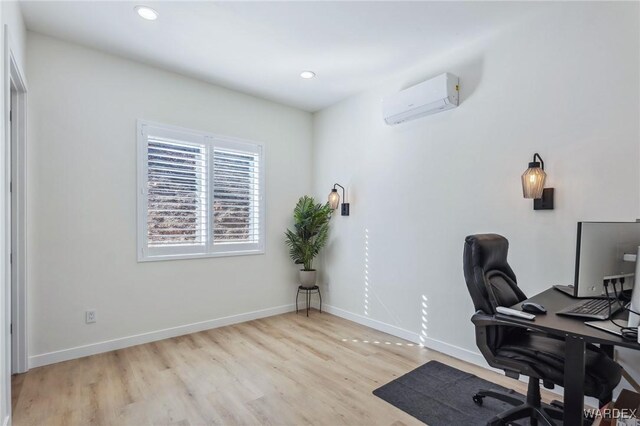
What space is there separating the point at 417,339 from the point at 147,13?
12.4ft

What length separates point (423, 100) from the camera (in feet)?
10.5

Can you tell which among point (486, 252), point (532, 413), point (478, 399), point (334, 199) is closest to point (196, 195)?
point (334, 199)

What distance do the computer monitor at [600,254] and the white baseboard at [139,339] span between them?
137 inches

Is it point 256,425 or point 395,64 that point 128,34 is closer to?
point 395,64

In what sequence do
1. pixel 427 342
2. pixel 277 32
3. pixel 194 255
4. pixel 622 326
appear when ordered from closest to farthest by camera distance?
pixel 622 326 < pixel 277 32 < pixel 427 342 < pixel 194 255

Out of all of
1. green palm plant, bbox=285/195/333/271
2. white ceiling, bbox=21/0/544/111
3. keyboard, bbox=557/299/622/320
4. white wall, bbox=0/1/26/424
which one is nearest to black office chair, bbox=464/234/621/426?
keyboard, bbox=557/299/622/320

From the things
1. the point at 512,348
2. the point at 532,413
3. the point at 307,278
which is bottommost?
the point at 532,413

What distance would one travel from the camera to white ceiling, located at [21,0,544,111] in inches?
99.1

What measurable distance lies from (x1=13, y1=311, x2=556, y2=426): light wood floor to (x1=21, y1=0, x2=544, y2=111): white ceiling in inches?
113

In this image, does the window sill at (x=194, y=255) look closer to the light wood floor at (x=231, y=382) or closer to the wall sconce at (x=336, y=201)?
the light wood floor at (x=231, y=382)

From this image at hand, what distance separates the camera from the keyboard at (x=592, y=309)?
1.67 m

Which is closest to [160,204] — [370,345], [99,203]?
[99,203]

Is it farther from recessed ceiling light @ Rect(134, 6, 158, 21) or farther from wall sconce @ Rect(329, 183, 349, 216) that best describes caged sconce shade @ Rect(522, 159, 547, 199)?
recessed ceiling light @ Rect(134, 6, 158, 21)

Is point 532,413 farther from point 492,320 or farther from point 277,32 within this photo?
point 277,32
